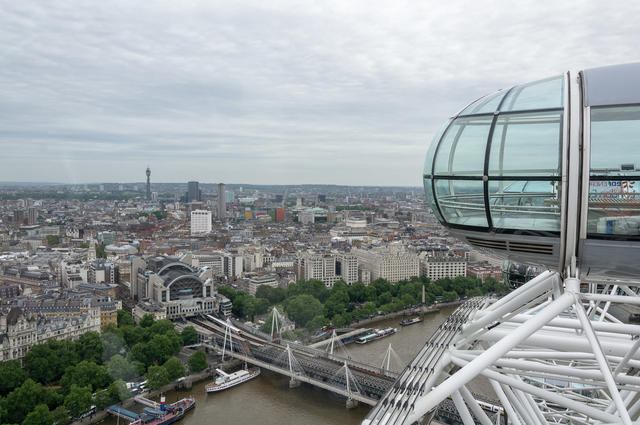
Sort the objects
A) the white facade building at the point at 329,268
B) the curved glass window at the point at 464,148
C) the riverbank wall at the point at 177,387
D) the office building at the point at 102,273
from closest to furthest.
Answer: the curved glass window at the point at 464,148
the riverbank wall at the point at 177,387
the office building at the point at 102,273
the white facade building at the point at 329,268

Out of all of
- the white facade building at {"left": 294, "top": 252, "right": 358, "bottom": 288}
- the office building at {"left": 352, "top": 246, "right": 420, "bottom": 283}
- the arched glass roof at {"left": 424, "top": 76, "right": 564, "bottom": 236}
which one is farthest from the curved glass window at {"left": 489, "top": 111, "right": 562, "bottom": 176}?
the office building at {"left": 352, "top": 246, "right": 420, "bottom": 283}

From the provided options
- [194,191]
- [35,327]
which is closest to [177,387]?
[35,327]

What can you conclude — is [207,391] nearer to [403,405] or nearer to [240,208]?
[403,405]

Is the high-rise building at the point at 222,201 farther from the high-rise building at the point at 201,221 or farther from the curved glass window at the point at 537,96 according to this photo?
the curved glass window at the point at 537,96

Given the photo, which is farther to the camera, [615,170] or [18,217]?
[18,217]

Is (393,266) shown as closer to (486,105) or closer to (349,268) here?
(349,268)

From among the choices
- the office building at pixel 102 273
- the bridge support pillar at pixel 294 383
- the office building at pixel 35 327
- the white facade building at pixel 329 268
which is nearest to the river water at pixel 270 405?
the bridge support pillar at pixel 294 383
